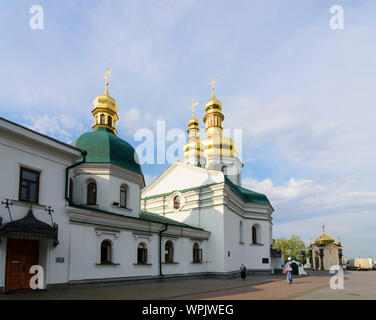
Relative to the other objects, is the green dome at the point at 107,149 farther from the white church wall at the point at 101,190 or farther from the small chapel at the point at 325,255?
the small chapel at the point at 325,255

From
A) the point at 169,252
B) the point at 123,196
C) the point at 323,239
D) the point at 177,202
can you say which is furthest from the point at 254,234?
the point at 323,239

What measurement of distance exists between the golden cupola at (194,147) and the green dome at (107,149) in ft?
62.2

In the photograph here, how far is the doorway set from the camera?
1225 centimetres

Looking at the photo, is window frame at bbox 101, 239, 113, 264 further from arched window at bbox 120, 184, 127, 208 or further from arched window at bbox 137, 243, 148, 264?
arched window at bbox 120, 184, 127, 208

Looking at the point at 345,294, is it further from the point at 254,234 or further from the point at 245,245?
the point at 254,234

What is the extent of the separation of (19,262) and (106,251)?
450 centimetres

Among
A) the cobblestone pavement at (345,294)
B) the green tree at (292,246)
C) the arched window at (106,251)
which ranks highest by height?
the arched window at (106,251)

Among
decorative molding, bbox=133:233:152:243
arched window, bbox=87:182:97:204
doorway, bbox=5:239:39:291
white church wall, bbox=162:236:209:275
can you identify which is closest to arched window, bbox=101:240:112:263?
decorative molding, bbox=133:233:152:243

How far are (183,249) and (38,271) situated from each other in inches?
423

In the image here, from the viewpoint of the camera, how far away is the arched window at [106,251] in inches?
639

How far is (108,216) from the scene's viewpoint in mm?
16281

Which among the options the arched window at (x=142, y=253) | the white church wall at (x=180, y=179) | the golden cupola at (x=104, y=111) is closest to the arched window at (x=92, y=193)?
the arched window at (x=142, y=253)
